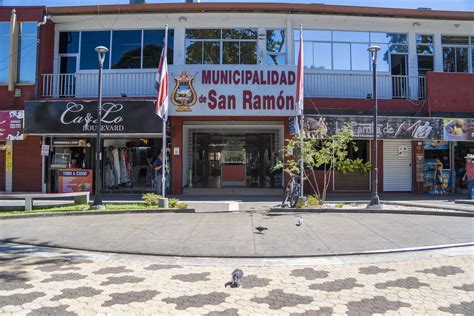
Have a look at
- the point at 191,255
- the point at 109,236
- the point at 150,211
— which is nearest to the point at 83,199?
the point at 150,211

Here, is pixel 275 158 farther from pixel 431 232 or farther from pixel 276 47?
pixel 431 232

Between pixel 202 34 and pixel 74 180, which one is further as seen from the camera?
pixel 202 34

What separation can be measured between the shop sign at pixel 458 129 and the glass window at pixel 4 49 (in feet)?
61.7

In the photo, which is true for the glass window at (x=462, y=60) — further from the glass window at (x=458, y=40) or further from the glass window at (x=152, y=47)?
the glass window at (x=152, y=47)

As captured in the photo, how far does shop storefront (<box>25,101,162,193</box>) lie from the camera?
16.5 metres

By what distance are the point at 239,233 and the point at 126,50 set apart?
12.5 meters

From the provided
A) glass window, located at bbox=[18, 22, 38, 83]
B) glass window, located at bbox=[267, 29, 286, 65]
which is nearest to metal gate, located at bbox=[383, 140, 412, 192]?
glass window, located at bbox=[267, 29, 286, 65]

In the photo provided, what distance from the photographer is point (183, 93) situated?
1666cm

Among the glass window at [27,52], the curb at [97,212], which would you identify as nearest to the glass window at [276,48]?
the curb at [97,212]

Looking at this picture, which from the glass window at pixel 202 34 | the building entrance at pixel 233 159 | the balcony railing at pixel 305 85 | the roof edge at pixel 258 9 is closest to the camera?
the roof edge at pixel 258 9

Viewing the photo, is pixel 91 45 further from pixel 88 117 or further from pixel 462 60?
pixel 462 60

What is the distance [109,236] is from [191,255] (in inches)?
98.5

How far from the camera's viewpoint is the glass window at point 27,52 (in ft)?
57.6

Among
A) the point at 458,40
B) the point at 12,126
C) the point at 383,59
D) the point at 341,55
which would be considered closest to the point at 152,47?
the point at 12,126
